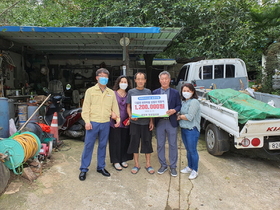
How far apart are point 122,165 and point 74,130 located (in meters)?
2.21

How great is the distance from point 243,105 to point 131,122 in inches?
79.4

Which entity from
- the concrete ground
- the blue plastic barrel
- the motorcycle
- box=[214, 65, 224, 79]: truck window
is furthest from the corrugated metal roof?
the concrete ground

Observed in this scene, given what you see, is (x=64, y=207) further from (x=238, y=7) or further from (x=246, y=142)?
(x=238, y=7)

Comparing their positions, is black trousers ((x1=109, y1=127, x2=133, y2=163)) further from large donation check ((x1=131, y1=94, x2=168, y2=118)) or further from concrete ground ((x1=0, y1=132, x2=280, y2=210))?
large donation check ((x1=131, y1=94, x2=168, y2=118))

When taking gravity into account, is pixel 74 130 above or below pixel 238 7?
below

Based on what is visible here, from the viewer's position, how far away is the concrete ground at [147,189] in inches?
116

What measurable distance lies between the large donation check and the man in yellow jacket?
0.39 m

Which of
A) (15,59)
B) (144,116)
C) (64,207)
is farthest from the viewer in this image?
(15,59)

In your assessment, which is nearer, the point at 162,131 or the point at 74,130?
the point at 162,131

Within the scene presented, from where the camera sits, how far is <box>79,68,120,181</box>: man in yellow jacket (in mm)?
3527

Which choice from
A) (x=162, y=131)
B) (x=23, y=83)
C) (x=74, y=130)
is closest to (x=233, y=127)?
(x=162, y=131)

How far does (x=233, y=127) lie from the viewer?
12.4 feet

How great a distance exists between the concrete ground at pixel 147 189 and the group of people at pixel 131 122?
0.21m

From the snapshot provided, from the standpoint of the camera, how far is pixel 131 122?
3.74m
